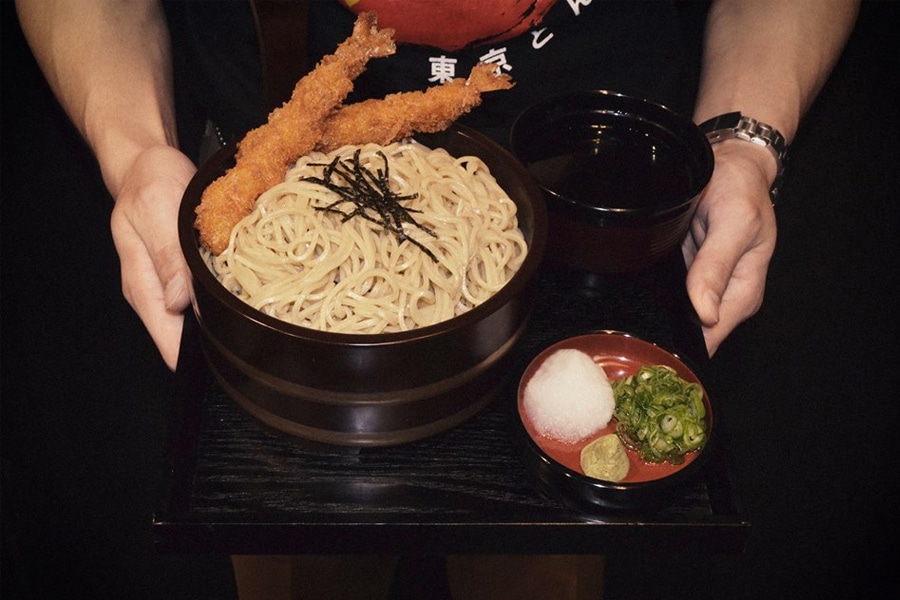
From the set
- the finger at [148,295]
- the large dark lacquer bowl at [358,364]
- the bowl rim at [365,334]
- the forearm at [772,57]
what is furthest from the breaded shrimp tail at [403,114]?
the forearm at [772,57]

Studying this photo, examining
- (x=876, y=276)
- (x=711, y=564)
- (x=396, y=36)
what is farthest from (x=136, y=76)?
(x=876, y=276)

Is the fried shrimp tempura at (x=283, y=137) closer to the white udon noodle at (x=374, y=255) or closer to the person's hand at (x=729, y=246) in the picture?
the white udon noodle at (x=374, y=255)

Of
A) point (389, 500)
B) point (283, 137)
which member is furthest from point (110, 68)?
point (389, 500)

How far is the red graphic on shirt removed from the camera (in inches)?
80.9

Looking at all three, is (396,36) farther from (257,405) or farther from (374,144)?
(257,405)

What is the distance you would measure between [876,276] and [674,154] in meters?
1.69

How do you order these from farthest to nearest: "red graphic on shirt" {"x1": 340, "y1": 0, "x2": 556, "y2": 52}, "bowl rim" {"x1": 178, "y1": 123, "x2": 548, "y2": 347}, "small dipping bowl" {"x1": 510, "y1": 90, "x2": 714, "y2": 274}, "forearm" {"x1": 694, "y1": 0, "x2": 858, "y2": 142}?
"forearm" {"x1": 694, "y1": 0, "x2": 858, "y2": 142} < "red graphic on shirt" {"x1": 340, "y1": 0, "x2": 556, "y2": 52} < "small dipping bowl" {"x1": 510, "y1": 90, "x2": 714, "y2": 274} < "bowl rim" {"x1": 178, "y1": 123, "x2": 548, "y2": 347}

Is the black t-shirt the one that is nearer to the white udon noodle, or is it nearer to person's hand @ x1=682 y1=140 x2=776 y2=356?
person's hand @ x1=682 y1=140 x2=776 y2=356

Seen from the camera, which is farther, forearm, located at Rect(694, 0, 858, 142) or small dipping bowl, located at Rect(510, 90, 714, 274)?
forearm, located at Rect(694, 0, 858, 142)

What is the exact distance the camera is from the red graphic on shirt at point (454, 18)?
6.74ft

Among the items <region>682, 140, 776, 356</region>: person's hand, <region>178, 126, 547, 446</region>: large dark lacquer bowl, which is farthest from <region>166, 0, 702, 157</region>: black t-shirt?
<region>178, 126, 547, 446</region>: large dark lacquer bowl

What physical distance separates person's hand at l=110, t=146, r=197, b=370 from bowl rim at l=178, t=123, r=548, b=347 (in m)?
0.23

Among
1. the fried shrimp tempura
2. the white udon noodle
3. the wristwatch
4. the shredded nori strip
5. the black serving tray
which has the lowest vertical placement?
the black serving tray

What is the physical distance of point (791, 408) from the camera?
9.38 feet
